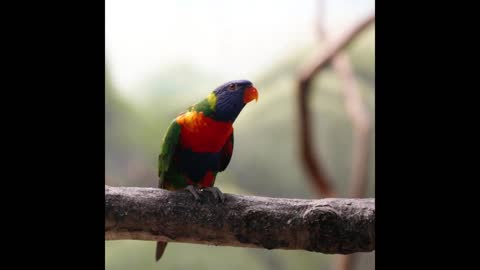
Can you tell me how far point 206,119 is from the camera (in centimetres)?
190

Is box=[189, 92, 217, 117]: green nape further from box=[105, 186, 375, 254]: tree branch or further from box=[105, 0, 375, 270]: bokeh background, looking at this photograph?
box=[105, 186, 375, 254]: tree branch

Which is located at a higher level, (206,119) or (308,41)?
(308,41)

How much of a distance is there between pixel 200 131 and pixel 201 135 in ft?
0.06

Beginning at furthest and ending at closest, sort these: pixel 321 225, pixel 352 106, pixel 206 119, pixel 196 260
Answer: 1. pixel 352 106
2. pixel 196 260
3. pixel 206 119
4. pixel 321 225

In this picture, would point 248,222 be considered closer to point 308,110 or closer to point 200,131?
point 200,131

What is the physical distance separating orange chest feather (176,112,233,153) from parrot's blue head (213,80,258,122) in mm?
45

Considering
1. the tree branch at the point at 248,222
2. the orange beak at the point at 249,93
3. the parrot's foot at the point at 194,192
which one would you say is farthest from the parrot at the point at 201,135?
the tree branch at the point at 248,222

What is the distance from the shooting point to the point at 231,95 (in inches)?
74.1

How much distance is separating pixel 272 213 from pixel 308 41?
1.88 m

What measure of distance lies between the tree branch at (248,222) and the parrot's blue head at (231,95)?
50cm

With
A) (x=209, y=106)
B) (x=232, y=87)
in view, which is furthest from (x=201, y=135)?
(x=232, y=87)
